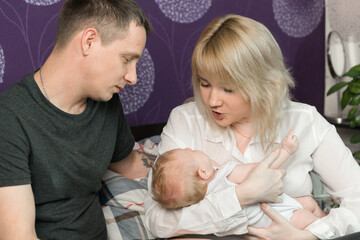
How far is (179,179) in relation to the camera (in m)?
1.62

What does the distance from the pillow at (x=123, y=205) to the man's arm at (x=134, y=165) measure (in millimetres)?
37

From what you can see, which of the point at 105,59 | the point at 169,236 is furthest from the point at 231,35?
the point at 169,236

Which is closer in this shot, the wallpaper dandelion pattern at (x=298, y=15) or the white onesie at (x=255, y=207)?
the white onesie at (x=255, y=207)

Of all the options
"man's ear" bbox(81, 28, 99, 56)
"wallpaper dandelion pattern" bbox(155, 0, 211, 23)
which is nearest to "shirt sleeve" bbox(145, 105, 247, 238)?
"man's ear" bbox(81, 28, 99, 56)

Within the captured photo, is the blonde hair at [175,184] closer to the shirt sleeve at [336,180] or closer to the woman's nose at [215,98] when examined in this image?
the woman's nose at [215,98]

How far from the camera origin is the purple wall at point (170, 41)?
217 centimetres

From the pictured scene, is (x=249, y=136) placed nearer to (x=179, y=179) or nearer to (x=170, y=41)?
(x=179, y=179)

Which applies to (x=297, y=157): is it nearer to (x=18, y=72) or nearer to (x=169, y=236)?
(x=169, y=236)

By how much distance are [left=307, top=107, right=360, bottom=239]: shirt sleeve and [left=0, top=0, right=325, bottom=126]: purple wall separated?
112cm

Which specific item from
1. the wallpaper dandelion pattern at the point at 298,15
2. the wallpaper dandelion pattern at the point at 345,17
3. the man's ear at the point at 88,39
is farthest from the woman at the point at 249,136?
the wallpaper dandelion pattern at the point at 345,17

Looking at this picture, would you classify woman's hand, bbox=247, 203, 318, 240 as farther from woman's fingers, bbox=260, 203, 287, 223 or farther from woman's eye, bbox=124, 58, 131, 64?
woman's eye, bbox=124, 58, 131, 64

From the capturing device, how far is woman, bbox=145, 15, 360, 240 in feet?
5.37

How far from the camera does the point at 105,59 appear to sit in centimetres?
166

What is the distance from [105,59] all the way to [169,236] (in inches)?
27.9
